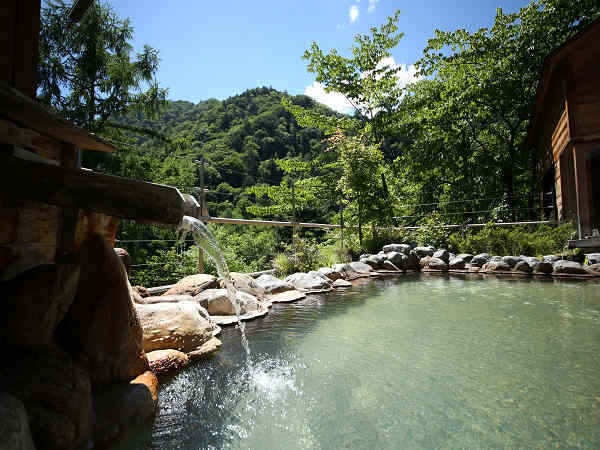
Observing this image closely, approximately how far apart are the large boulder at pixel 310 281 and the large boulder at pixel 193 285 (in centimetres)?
182

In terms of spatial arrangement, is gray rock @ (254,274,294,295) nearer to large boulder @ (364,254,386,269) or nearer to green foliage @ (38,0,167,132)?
large boulder @ (364,254,386,269)

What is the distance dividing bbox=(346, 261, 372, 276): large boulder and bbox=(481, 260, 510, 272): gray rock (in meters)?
2.77

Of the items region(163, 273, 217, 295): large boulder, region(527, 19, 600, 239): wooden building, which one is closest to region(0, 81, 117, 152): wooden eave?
region(163, 273, 217, 295): large boulder

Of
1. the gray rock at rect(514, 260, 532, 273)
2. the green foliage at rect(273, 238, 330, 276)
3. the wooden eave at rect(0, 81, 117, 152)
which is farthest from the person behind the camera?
the green foliage at rect(273, 238, 330, 276)

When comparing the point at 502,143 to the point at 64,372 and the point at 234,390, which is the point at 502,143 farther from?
the point at 64,372

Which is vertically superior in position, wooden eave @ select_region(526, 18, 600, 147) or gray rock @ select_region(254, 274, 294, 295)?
wooden eave @ select_region(526, 18, 600, 147)

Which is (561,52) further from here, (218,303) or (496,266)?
(218,303)

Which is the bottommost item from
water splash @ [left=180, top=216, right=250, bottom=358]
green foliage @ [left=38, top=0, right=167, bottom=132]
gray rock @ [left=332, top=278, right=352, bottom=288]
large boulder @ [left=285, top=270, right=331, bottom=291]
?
gray rock @ [left=332, top=278, right=352, bottom=288]

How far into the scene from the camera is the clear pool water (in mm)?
1645

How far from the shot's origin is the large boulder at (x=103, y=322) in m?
1.92

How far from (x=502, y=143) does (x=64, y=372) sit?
16.0 m

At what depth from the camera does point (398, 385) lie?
85.7 inches

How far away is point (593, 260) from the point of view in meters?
6.23

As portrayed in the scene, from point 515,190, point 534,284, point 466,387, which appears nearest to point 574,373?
point 466,387
